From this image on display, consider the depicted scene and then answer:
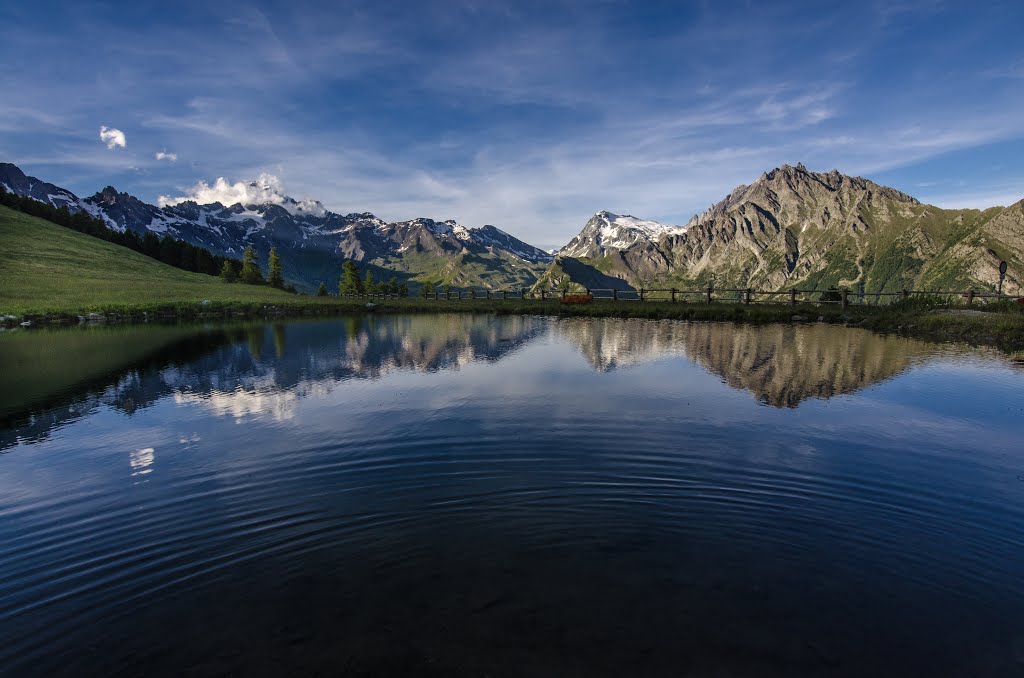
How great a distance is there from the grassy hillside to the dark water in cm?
5704

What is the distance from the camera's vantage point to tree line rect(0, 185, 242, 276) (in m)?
122

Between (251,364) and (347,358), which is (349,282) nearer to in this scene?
(347,358)

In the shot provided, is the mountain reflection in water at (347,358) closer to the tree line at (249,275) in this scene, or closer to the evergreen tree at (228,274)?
the evergreen tree at (228,274)

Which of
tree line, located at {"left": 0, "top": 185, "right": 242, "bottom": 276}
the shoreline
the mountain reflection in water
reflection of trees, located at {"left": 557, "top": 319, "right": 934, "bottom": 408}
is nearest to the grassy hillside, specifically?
the shoreline

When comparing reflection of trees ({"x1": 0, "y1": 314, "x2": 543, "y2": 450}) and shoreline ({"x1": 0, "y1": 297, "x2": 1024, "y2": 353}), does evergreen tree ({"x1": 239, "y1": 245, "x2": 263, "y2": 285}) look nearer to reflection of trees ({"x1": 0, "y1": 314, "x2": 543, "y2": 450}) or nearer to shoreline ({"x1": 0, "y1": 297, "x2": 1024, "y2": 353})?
shoreline ({"x1": 0, "y1": 297, "x2": 1024, "y2": 353})

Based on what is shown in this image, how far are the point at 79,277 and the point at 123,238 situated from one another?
69.9 metres

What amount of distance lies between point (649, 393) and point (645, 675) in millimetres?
12943

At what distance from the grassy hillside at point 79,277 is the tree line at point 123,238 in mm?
13532

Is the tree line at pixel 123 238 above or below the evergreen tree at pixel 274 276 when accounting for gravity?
above

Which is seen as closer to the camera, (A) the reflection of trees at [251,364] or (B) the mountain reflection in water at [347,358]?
(A) the reflection of trees at [251,364]

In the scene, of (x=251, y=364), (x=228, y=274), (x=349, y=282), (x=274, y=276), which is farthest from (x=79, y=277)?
(x=251, y=364)

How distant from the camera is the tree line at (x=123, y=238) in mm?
121625

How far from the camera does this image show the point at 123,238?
131 meters

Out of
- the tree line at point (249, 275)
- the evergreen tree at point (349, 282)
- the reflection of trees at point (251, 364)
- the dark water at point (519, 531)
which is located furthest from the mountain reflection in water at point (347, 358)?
the evergreen tree at point (349, 282)
